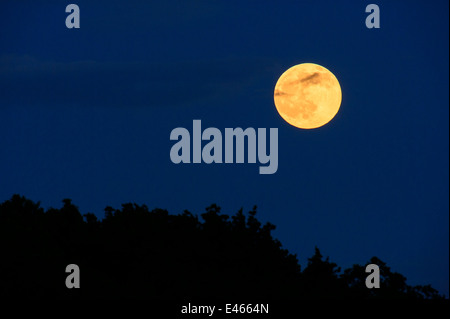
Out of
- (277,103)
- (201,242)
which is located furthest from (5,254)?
(277,103)

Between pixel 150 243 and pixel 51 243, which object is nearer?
pixel 51 243

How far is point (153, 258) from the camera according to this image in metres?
56.3

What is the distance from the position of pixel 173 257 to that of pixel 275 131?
1730cm

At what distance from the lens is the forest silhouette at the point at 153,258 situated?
162 feet

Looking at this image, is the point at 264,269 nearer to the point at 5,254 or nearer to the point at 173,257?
the point at 173,257

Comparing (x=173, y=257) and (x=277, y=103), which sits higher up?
(x=277, y=103)

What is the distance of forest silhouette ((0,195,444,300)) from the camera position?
1945 inches

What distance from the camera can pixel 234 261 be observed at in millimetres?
58812
